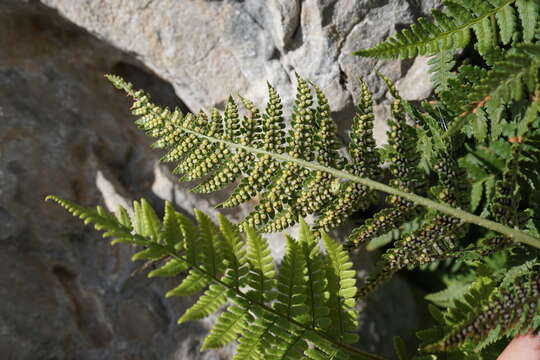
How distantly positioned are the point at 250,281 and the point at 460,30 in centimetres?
127

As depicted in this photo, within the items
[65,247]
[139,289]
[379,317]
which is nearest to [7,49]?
[65,247]

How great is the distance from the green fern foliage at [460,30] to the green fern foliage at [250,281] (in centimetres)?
77

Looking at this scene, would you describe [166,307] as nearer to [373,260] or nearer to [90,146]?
[90,146]

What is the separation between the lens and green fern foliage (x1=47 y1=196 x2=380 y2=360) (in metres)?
1.66

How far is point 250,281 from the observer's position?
6.00 feet

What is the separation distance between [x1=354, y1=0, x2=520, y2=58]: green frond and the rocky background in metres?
0.64

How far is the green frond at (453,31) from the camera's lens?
1878 mm

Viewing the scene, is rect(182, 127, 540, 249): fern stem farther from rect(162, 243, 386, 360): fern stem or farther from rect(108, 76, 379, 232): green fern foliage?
rect(162, 243, 386, 360): fern stem

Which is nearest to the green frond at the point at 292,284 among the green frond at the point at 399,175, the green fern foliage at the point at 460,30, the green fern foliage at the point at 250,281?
the green fern foliage at the point at 250,281

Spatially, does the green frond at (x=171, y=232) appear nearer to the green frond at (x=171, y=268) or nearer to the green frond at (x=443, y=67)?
the green frond at (x=171, y=268)

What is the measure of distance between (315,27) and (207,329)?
211cm

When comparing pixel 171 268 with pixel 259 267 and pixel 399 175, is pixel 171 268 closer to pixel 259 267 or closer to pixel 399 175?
pixel 259 267

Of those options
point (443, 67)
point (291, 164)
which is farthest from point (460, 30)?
point (291, 164)

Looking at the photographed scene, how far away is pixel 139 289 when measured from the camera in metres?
3.30
